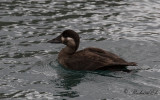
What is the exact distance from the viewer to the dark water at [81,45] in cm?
1088

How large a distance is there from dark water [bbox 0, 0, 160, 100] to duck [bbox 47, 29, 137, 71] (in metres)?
0.18

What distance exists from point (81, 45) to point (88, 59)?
2.21 meters

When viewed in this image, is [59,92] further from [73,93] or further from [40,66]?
[40,66]

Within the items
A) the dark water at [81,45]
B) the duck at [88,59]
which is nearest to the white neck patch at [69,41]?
the duck at [88,59]

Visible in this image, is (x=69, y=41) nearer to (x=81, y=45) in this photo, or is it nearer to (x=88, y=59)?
(x=88, y=59)

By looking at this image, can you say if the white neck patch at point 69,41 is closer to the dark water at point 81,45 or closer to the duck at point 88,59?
the duck at point 88,59

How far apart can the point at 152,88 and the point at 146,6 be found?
757 centimetres

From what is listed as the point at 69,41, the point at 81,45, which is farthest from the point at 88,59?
the point at 81,45

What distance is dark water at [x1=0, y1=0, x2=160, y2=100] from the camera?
10.9 metres

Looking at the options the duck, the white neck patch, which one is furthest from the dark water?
the white neck patch

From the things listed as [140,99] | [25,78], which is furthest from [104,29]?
[140,99]

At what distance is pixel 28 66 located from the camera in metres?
12.6

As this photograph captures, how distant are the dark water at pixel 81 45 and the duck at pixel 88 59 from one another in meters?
0.18

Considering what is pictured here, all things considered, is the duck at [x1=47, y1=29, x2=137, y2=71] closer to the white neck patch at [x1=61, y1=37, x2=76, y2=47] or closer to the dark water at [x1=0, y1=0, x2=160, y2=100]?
the white neck patch at [x1=61, y1=37, x2=76, y2=47]
